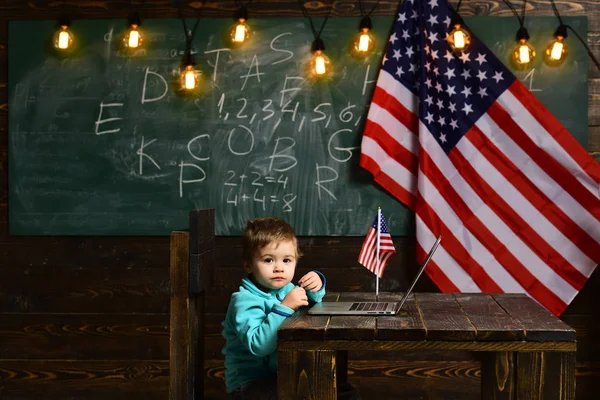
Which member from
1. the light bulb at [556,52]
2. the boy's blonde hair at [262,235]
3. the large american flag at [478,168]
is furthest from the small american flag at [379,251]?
the light bulb at [556,52]

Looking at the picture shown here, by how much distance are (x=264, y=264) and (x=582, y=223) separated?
2.12 metres

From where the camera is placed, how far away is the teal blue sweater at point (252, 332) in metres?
2.29

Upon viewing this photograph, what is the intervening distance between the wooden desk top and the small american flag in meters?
0.21

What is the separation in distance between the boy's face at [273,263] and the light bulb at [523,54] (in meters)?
2.08

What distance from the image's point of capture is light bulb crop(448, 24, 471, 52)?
3.89 metres

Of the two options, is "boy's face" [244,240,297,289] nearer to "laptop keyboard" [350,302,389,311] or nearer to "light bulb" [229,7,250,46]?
"laptop keyboard" [350,302,389,311]

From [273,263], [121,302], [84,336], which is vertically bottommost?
[84,336]

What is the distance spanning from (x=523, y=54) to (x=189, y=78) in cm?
184

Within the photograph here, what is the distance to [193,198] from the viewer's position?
4.13m

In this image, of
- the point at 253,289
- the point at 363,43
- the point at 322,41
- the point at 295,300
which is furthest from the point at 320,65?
the point at 295,300

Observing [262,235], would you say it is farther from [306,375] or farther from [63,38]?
[63,38]

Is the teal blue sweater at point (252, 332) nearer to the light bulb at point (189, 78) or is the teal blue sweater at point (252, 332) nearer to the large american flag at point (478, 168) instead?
the large american flag at point (478, 168)

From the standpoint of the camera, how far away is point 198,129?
413cm

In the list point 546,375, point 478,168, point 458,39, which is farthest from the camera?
point 478,168
